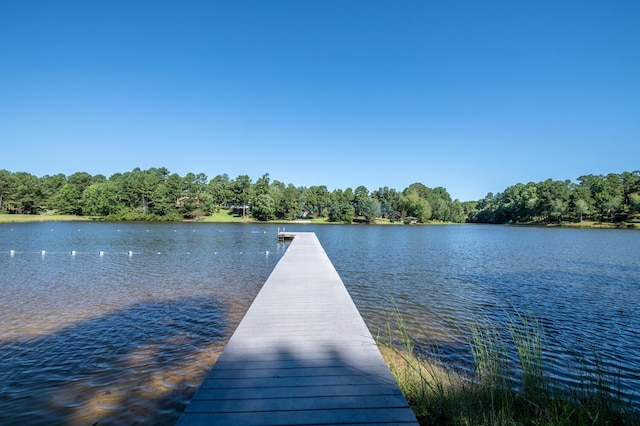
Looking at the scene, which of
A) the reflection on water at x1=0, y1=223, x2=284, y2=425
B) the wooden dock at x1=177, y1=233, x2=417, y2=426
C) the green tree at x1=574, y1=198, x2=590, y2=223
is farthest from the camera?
the green tree at x1=574, y1=198, x2=590, y2=223

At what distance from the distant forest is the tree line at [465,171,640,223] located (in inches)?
6.4

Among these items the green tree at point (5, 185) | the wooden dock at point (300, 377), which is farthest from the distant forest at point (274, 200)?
the wooden dock at point (300, 377)

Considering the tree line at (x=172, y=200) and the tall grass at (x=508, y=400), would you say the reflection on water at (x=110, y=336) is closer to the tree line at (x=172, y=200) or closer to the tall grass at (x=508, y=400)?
the tall grass at (x=508, y=400)

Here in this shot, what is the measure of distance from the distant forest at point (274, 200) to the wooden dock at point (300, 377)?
6412cm

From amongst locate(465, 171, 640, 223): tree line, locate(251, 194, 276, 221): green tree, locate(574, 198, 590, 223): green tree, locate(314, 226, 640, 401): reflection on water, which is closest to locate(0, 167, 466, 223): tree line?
locate(251, 194, 276, 221): green tree

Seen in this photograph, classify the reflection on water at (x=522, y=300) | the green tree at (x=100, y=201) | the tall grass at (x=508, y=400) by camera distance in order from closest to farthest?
1. the tall grass at (x=508, y=400)
2. the reflection on water at (x=522, y=300)
3. the green tree at (x=100, y=201)

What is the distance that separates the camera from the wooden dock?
2932 mm

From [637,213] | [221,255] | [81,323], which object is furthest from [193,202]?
[637,213]

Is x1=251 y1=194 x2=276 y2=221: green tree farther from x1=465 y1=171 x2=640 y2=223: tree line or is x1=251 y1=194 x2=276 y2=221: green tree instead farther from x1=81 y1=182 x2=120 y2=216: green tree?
x1=465 y1=171 x2=640 y2=223: tree line

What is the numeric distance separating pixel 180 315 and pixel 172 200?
64.0 metres

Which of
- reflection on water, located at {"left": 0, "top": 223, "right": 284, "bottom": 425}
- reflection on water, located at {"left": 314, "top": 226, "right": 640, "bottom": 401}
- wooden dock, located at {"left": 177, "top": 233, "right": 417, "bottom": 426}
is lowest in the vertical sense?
reflection on water, located at {"left": 314, "top": 226, "right": 640, "bottom": 401}

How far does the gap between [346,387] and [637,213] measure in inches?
3819

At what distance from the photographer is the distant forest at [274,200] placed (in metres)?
64.3

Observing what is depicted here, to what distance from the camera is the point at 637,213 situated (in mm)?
70250
